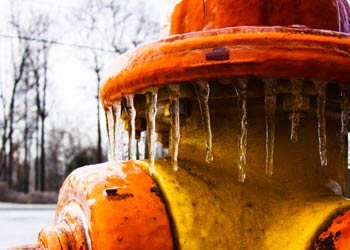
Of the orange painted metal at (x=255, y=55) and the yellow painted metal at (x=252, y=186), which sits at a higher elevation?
the orange painted metal at (x=255, y=55)

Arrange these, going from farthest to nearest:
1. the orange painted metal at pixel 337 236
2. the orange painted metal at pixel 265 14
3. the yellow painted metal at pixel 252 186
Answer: the orange painted metal at pixel 265 14, the yellow painted metal at pixel 252 186, the orange painted metal at pixel 337 236

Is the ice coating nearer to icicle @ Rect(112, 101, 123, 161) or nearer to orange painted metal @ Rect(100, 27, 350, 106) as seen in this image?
orange painted metal @ Rect(100, 27, 350, 106)

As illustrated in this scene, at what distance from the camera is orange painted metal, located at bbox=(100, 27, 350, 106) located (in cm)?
93

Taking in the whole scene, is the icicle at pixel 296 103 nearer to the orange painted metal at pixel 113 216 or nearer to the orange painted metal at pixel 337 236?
the orange painted metal at pixel 337 236

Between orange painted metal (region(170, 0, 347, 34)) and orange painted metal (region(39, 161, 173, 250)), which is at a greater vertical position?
orange painted metal (region(170, 0, 347, 34))

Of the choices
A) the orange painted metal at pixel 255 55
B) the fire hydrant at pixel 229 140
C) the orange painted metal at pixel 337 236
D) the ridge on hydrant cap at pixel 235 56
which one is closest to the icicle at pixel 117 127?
the fire hydrant at pixel 229 140

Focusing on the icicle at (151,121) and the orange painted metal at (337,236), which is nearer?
the orange painted metal at (337,236)

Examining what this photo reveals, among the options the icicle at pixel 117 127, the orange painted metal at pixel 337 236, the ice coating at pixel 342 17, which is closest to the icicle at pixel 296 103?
the orange painted metal at pixel 337 236

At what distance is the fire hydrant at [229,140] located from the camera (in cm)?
95

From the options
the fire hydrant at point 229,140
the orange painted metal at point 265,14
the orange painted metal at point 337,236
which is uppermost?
the orange painted metal at point 265,14

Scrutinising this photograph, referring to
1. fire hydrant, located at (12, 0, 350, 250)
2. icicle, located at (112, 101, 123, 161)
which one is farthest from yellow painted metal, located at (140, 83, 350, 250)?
icicle, located at (112, 101, 123, 161)

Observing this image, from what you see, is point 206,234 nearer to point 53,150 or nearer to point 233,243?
point 233,243

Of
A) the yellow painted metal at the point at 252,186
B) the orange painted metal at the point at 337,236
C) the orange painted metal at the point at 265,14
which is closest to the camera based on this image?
the orange painted metal at the point at 337,236

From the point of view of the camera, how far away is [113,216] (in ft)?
3.17
